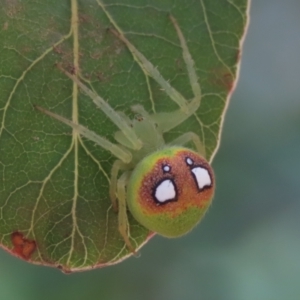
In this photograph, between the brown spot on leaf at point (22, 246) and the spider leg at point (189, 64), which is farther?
the spider leg at point (189, 64)

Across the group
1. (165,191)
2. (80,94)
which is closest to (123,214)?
(165,191)

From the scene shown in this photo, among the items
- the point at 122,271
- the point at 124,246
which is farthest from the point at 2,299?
the point at 124,246

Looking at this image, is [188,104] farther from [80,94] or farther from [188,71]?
[80,94]

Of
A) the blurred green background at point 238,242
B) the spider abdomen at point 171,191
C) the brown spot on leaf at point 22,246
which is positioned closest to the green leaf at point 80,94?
the brown spot on leaf at point 22,246

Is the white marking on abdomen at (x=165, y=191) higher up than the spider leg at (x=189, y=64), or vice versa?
the spider leg at (x=189, y=64)

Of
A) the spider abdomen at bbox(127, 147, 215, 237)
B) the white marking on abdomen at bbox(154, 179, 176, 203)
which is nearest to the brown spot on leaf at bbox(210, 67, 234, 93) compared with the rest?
the spider abdomen at bbox(127, 147, 215, 237)

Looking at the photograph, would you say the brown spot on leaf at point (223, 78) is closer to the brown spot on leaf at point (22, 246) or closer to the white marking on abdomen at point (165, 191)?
the white marking on abdomen at point (165, 191)

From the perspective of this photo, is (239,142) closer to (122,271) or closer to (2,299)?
(122,271)
